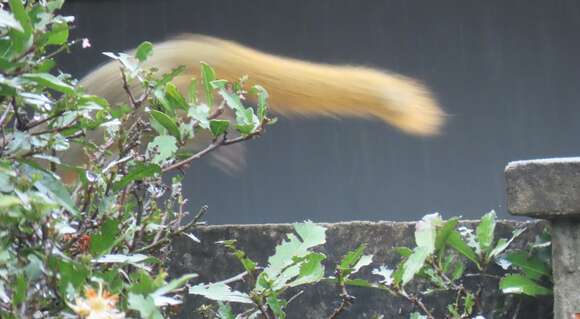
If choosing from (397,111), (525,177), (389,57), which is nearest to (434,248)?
(525,177)

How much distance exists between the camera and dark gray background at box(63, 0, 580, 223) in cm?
394

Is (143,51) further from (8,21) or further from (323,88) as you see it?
(323,88)

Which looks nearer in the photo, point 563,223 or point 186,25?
point 563,223

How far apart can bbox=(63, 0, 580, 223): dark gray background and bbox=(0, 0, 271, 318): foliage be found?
8.69 feet

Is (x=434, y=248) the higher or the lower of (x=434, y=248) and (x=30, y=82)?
the lower

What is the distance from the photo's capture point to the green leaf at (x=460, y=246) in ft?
5.86

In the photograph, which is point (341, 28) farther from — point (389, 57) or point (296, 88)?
point (296, 88)

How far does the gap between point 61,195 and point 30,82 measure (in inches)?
4.7

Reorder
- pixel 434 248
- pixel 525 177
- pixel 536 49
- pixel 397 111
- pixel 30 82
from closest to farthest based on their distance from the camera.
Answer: pixel 30 82
pixel 525 177
pixel 434 248
pixel 397 111
pixel 536 49

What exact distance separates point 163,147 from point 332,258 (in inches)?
33.7

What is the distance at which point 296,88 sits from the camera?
306 centimetres

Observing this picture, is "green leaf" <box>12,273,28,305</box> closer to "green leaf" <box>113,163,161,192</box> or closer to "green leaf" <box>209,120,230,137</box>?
"green leaf" <box>113,163,161,192</box>

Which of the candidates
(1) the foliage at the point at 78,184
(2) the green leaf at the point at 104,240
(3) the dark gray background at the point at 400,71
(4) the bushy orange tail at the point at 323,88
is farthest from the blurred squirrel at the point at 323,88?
(2) the green leaf at the point at 104,240

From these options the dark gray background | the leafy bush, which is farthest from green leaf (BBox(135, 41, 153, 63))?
the dark gray background
